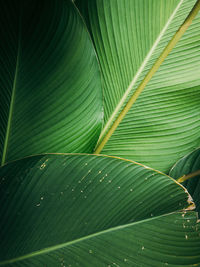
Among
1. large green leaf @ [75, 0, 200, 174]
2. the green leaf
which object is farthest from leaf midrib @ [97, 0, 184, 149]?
the green leaf

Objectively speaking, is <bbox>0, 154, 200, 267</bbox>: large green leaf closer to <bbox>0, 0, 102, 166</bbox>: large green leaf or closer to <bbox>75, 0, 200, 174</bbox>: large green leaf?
<bbox>0, 0, 102, 166</bbox>: large green leaf

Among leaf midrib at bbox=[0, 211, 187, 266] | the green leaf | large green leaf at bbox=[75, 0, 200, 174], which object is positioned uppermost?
large green leaf at bbox=[75, 0, 200, 174]

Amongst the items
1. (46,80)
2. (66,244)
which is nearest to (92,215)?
(66,244)

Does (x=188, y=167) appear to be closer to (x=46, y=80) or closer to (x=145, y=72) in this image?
(x=145, y=72)

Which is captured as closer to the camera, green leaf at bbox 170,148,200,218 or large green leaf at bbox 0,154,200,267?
large green leaf at bbox 0,154,200,267

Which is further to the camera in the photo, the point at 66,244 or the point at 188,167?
the point at 188,167

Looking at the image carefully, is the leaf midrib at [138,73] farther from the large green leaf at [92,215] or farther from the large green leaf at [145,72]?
the large green leaf at [92,215]
